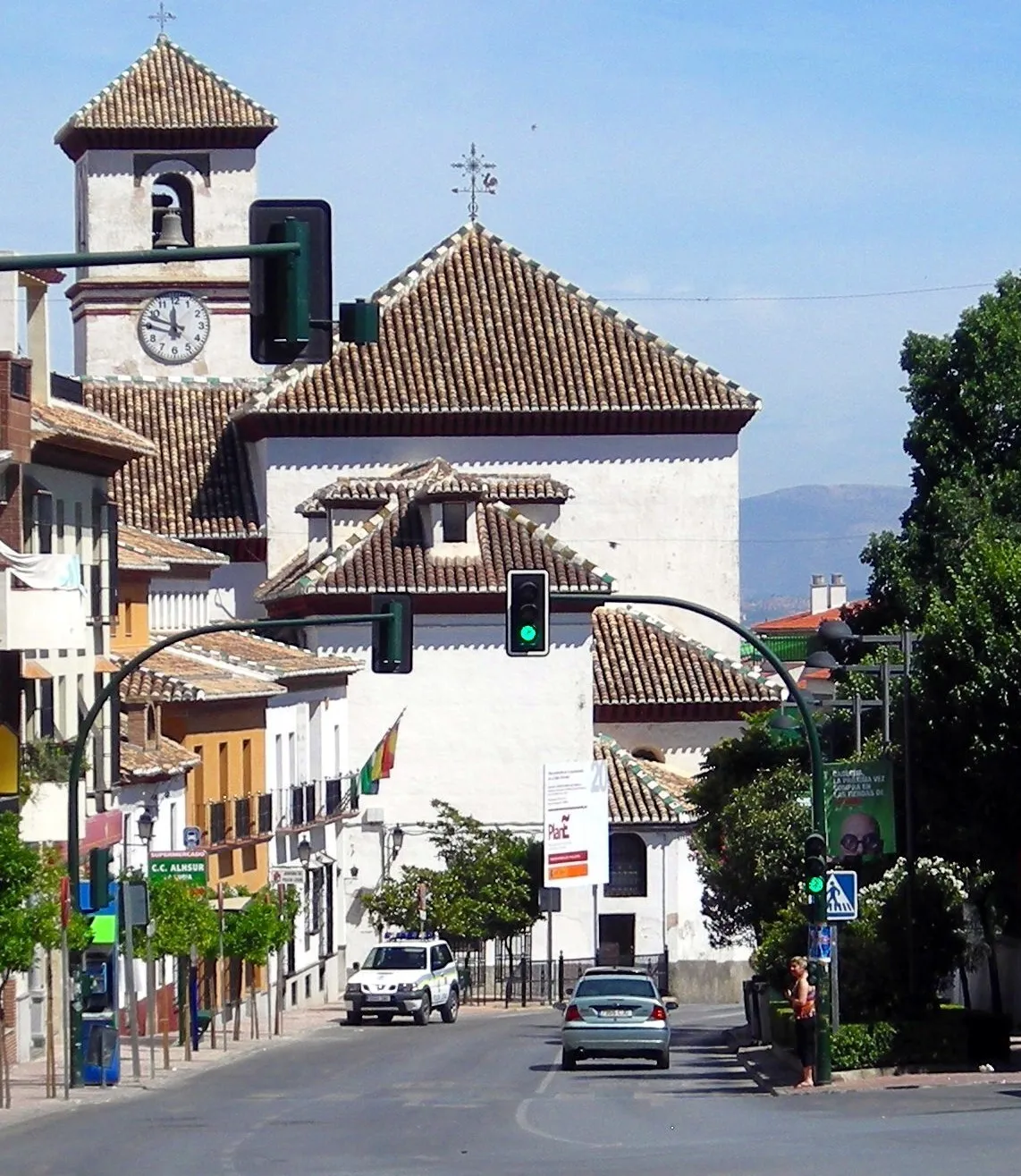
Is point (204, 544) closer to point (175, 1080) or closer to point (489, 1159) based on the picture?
point (175, 1080)

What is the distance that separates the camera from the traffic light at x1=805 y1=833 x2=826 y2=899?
1336 inches

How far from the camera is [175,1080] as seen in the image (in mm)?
39594

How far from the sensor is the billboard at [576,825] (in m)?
62.0

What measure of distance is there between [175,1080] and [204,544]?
37.8 metres

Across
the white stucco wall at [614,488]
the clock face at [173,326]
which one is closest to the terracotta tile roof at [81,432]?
the white stucco wall at [614,488]

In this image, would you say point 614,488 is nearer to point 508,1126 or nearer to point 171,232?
point 171,232

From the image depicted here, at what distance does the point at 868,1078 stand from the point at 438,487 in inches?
1405

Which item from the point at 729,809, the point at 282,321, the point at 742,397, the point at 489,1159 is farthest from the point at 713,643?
the point at 282,321

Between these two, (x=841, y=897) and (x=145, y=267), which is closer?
(x=841, y=897)

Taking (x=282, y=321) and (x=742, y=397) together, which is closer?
(x=282, y=321)

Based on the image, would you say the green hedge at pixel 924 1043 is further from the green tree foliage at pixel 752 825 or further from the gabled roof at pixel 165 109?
the gabled roof at pixel 165 109

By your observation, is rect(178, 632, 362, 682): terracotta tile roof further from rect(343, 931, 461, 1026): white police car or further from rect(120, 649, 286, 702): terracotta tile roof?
rect(343, 931, 461, 1026): white police car

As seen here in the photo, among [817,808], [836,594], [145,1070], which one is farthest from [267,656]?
[836,594]

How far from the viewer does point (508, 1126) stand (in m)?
29.0
